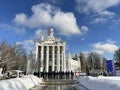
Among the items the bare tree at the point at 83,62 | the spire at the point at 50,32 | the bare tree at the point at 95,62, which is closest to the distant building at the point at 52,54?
the spire at the point at 50,32

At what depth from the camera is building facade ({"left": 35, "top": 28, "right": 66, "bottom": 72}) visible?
127 m

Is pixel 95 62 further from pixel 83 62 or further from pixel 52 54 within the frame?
pixel 83 62

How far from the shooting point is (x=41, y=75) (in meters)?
63.1

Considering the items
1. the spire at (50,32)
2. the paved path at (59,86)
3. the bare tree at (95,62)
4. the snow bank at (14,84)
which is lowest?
the paved path at (59,86)

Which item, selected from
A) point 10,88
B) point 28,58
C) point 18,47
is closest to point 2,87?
point 10,88

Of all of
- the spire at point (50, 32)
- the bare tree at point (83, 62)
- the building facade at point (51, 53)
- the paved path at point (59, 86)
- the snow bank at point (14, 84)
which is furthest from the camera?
the bare tree at point (83, 62)

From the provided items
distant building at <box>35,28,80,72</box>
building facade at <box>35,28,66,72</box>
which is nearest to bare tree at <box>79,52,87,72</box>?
distant building at <box>35,28,80,72</box>

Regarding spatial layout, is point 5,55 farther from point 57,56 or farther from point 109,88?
point 57,56

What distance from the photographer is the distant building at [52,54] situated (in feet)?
416

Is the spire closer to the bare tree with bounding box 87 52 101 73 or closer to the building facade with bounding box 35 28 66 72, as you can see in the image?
the building facade with bounding box 35 28 66 72

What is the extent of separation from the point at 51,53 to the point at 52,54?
63.1 inches

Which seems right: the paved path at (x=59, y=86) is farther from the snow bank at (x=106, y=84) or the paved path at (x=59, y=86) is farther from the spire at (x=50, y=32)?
the spire at (x=50, y=32)

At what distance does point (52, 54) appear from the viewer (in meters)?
129


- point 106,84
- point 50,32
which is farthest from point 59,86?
point 50,32
